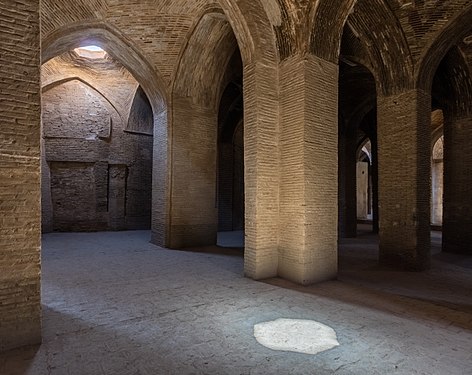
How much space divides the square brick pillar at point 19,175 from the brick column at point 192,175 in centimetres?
601

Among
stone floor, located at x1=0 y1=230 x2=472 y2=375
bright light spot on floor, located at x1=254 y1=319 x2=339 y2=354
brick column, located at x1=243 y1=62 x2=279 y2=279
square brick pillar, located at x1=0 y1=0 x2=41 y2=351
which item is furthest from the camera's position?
brick column, located at x1=243 y1=62 x2=279 y2=279

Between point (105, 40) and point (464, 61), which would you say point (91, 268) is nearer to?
point (105, 40)

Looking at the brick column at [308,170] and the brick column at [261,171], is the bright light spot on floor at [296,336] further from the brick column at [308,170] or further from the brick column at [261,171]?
the brick column at [261,171]

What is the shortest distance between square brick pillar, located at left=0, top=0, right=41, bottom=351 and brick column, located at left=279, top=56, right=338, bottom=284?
152 inches

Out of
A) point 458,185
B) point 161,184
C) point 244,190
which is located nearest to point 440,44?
point 458,185

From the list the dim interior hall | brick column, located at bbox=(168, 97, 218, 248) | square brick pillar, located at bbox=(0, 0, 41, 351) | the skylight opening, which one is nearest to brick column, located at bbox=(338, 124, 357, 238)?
the dim interior hall

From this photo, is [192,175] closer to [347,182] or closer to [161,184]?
[161,184]

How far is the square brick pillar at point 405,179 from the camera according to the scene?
7102 millimetres

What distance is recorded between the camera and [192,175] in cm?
945

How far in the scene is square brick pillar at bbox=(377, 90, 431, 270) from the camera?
710 cm

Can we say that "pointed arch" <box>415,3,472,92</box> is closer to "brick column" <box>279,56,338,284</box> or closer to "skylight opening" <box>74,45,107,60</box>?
"brick column" <box>279,56,338,284</box>

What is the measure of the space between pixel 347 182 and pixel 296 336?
10.8 metres

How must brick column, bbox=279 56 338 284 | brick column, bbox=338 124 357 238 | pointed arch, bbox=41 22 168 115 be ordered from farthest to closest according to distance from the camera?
1. brick column, bbox=338 124 357 238
2. pointed arch, bbox=41 22 168 115
3. brick column, bbox=279 56 338 284

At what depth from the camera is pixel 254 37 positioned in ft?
19.1
